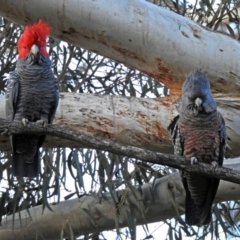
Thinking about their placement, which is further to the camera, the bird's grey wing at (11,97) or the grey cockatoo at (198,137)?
the bird's grey wing at (11,97)

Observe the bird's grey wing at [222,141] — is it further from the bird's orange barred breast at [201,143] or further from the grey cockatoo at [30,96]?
the grey cockatoo at [30,96]

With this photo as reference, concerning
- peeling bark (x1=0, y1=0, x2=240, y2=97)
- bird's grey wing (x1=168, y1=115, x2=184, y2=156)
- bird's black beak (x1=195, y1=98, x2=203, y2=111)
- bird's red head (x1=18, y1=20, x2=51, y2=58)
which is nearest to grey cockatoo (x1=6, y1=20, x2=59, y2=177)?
bird's red head (x1=18, y1=20, x2=51, y2=58)

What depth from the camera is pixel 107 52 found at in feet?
8.52

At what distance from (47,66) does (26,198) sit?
0.84m

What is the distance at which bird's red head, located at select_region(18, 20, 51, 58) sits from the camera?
2461 mm

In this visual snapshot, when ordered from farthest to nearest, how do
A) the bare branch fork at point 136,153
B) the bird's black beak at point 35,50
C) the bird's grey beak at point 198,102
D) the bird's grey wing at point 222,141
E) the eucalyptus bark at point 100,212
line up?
the eucalyptus bark at point 100,212
the bird's black beak at point 35,50
the bird's grey wing at point 222,141
the bird's grey beak at point 198,102
the bare branch fork at point 136,153

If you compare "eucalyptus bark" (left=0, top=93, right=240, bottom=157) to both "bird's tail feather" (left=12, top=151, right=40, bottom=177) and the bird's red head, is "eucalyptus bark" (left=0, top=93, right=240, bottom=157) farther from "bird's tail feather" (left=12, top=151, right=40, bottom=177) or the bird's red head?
the bird's red head

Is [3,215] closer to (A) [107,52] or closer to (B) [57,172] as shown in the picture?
(B) [57,172]

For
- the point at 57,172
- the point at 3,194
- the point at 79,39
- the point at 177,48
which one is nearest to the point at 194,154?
the point at 177,48

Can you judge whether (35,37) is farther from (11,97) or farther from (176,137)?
(176,137)

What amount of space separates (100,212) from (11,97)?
75cm

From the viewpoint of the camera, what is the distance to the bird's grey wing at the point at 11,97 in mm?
2613

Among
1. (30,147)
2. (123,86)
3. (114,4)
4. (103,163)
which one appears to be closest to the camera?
(114,4)

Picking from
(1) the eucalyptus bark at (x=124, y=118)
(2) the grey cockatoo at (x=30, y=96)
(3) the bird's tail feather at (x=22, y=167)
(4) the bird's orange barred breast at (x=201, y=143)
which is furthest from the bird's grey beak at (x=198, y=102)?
(3) the bird's tail feather at (x=22, y=167)
